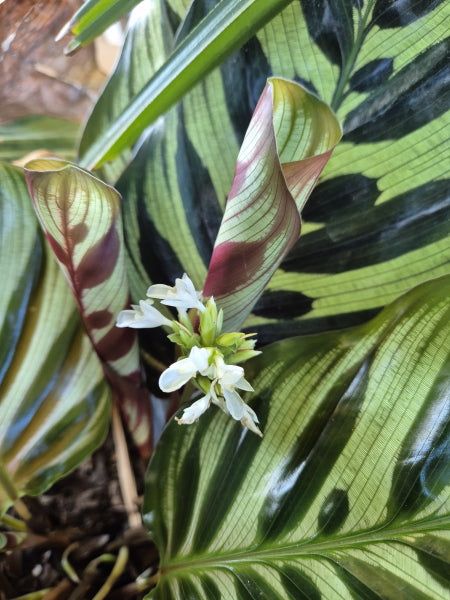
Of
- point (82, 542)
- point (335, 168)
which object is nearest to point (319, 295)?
point (335, 168)

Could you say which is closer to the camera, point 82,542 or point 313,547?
point 313,547

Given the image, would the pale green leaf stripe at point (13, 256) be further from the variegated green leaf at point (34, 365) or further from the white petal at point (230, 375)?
the white petal at point (230, 375)

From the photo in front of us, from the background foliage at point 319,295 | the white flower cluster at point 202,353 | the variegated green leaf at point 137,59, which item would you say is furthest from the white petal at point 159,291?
the variegated green leaf at point 137,59

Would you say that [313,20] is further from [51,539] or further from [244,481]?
[51,539]

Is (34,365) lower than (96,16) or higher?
lower

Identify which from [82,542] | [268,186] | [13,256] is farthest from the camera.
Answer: [82,542]

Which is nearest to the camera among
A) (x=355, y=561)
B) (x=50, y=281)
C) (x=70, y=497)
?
(x=355, y=561)

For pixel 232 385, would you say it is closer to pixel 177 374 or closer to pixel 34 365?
pixel 177 374

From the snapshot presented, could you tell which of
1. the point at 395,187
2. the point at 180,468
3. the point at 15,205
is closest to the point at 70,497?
the point at 180,468
